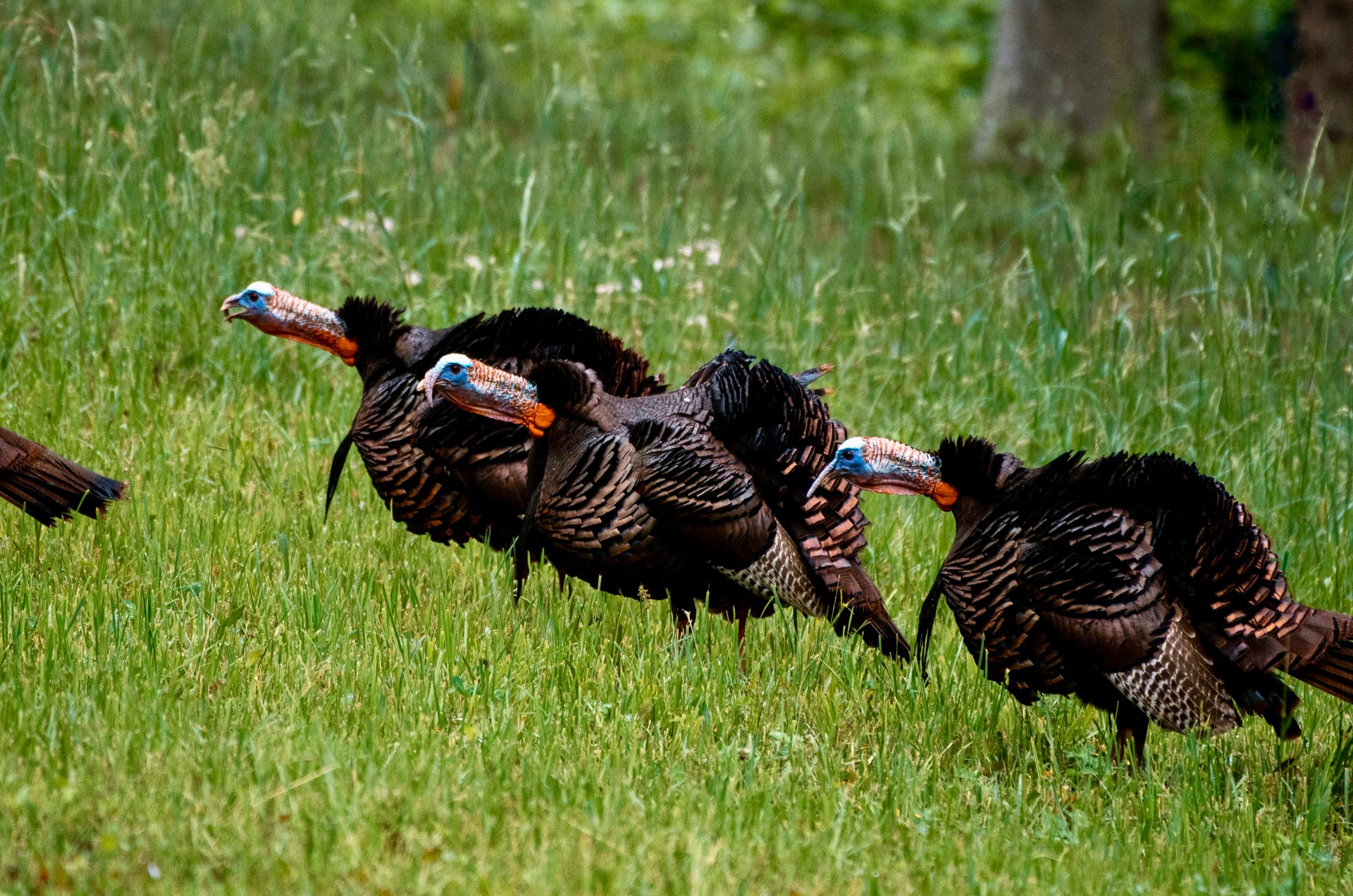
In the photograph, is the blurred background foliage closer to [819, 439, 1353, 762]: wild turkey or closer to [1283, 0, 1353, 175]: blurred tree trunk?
[1283, 0, 1353, 175]: blurred tree trunk

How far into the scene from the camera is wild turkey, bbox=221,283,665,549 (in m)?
4.76

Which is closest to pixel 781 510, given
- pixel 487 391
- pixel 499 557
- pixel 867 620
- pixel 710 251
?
pixel 867 620

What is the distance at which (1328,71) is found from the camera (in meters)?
8.02

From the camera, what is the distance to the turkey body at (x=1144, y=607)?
371 centimetres

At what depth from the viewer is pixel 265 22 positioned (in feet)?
27.4

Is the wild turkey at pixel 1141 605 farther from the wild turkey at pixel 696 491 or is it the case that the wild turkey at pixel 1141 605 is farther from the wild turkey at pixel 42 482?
the wild turkey at pixel 42 482

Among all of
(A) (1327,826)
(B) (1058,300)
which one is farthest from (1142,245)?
(A) (1327,826)

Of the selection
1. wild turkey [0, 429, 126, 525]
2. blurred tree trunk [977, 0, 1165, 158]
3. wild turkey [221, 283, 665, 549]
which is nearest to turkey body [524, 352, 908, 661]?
wild turkey [221, 283, 665, 549]

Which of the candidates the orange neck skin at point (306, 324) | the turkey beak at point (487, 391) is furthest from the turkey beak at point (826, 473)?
the orange neck skin at point (306, 324)

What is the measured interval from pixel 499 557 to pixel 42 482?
150 cm

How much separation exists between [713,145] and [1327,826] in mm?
5442

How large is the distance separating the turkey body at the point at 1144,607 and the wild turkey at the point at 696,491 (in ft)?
1.65

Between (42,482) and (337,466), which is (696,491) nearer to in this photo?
(337,466)

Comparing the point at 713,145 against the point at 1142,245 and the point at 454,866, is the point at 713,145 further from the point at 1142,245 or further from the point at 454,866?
the point at 454,866
